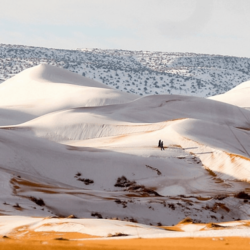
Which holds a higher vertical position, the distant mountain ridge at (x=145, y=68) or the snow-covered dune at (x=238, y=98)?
the distant mountain ridge at (x=145, y=68)

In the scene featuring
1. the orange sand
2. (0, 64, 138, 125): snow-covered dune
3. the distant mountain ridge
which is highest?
the distant mountain ridge

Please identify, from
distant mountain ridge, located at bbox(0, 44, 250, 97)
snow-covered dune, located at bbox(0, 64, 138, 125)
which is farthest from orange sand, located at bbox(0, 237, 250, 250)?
distant mountain ridge, located at bbox(0, 44, 250, 97)

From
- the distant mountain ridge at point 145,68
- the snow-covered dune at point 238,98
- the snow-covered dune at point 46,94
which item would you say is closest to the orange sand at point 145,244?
the snow-covered dune at point 46,94

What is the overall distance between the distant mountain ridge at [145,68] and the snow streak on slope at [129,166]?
6145 centimetres

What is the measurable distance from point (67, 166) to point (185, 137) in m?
8.00

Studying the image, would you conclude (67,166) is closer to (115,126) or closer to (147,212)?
(147,212)

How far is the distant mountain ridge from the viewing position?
10125 cm

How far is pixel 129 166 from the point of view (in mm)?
20828

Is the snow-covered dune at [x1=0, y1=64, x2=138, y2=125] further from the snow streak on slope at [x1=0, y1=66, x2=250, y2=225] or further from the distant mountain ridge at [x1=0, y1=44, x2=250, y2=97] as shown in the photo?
the distant mountain ridge at [x1=0, y1=44, x2=250, y2=97]

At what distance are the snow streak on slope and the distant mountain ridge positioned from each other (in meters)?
61.5

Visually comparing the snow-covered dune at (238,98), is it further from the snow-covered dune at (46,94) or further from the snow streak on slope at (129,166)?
the snow streak on slope at (129,166)

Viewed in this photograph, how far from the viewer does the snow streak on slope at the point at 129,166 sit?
14.6 meters

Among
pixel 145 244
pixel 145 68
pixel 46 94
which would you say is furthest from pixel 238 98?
pixel 145 68

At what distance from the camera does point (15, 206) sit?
43.5ft
